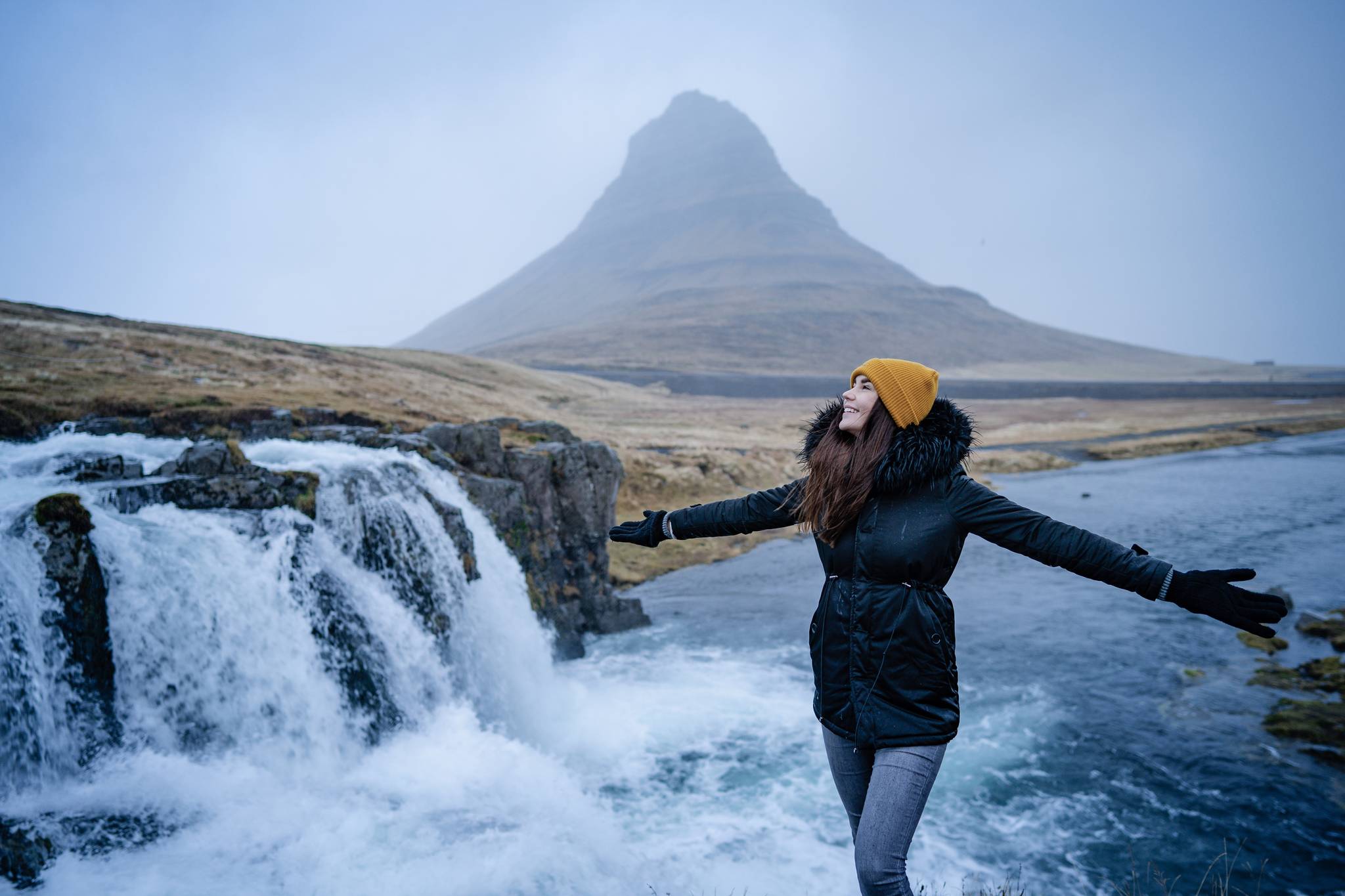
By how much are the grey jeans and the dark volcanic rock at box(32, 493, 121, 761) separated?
9.64 metres

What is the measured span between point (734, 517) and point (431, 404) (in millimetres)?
35869

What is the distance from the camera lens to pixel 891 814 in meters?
3.39

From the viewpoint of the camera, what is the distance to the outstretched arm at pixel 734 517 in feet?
13.4

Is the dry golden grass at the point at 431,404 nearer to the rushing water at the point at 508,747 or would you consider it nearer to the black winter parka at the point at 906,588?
the black winter parka at the point at 906,588

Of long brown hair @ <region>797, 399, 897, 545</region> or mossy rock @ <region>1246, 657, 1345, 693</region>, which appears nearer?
long brown hair @ <region>797, 399, 897, 545</region>

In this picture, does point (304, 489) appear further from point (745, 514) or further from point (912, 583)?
point (912, 583)

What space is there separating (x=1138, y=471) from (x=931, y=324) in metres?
130

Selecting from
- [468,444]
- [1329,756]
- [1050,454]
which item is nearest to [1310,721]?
[1329,756]

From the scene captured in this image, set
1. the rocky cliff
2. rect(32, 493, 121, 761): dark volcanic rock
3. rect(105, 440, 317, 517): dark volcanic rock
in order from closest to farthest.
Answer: rect(32, 493, 121, 761): dark volcanic rock
rect(105, 440, 317, 517): dark volcanic rock
the rocky cliff

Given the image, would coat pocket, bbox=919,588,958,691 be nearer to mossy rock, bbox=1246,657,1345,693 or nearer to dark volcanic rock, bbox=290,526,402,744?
dark volcanic rock, bbox=290,526,402,744

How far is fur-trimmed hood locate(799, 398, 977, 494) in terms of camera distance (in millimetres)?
3623

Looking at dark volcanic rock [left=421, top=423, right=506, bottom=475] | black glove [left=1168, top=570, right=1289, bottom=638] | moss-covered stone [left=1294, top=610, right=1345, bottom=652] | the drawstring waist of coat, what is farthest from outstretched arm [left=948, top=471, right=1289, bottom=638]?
moss-covered stone [left=1294, top=610, right=1345, bottom=652]

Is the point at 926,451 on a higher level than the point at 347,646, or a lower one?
higher

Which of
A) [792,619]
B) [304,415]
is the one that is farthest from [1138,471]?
[304,415]
